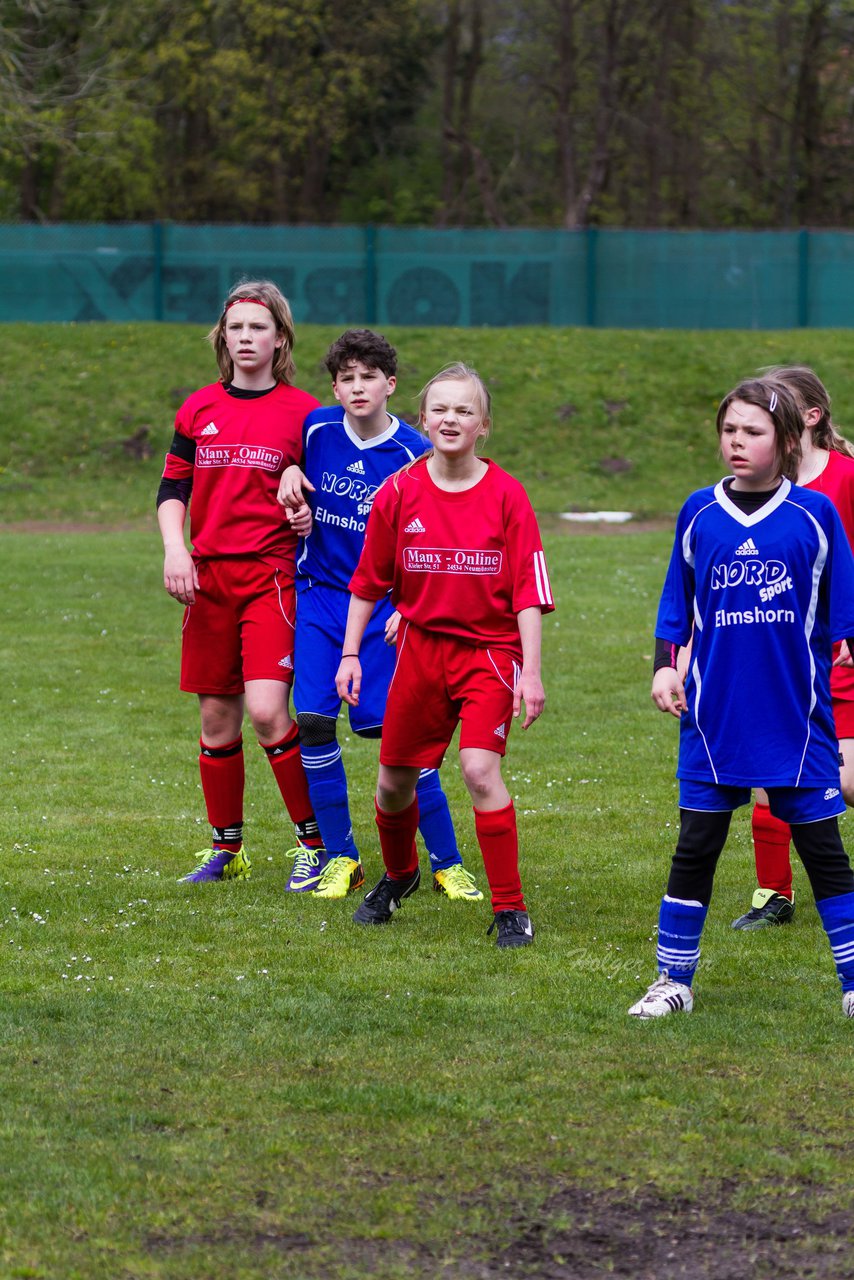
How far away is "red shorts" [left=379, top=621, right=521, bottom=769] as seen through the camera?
5.48 meters

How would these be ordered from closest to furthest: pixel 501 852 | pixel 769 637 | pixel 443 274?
pixel 769 637 < pixel 501 852 < pixel 443 274

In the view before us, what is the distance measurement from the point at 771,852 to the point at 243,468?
2489 millimetres

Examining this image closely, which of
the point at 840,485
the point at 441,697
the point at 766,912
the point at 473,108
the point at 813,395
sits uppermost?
the point at 473,108

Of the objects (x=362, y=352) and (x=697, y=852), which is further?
(x=362, y=352)

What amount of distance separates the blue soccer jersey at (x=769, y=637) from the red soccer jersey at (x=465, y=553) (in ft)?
2.74

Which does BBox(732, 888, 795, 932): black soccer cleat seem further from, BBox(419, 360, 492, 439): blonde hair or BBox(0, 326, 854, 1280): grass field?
BBox(419, 360, 492, 439): blonde hair

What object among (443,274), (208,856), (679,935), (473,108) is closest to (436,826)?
(208,856)

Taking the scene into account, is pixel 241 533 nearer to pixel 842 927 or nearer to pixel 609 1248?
pixel 842 927

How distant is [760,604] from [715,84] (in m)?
45.3

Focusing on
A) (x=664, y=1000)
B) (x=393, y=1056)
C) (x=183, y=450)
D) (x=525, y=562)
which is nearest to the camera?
(x=393, y=1056)

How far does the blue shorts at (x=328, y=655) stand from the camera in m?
6.32

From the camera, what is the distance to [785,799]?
4727mm

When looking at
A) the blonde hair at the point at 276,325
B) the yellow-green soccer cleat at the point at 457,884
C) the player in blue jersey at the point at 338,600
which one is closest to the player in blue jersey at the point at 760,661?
the yellow-green soccer cleat at the point at 457,884

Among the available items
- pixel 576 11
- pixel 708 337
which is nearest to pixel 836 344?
pixel 708 337
